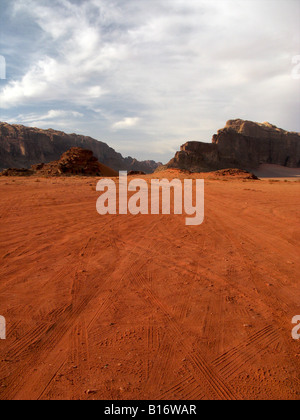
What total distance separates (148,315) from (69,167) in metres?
29.1

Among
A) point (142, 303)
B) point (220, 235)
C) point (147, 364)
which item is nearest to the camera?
point (147, 364)

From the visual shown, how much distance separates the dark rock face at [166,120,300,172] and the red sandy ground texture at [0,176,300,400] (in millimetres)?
53035

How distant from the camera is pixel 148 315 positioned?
3.12 meters

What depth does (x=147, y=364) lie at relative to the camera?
94.4 inches

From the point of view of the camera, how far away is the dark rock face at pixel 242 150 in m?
59.2

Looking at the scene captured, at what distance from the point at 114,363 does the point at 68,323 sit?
87 cm

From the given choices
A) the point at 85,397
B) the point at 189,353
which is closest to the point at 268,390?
the point at 189,353

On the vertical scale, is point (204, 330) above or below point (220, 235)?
below

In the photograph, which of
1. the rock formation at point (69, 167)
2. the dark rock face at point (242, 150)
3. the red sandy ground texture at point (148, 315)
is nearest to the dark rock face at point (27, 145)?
the rock formation at point (69, 167)

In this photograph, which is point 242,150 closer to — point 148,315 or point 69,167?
point 69,167

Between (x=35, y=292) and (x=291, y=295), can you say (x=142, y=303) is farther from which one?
(x=291, y=295)

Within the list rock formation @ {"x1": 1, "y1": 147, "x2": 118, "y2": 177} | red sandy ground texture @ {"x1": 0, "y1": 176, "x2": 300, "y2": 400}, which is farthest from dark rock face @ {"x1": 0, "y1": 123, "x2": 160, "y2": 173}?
red sandy ground texture @ {"x1": 0, "y1": 176, "x2": 300, "y2": 400}

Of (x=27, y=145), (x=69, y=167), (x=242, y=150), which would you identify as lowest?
A: (x=69, y=167)

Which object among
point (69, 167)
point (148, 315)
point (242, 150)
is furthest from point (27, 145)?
point (148, 315)
